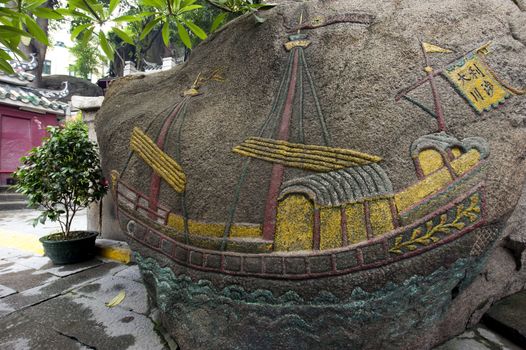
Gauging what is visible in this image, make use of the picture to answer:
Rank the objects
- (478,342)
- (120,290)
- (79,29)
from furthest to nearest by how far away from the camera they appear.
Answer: (120,290)
(478,342)
(79,29)

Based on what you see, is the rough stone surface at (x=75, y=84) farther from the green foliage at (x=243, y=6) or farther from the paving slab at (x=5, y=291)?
the green foliage at (x=243, y=6)

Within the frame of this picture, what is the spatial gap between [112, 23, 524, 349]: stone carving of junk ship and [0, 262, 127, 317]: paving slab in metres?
1.51

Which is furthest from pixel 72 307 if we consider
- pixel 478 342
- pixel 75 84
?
pixel 75 84

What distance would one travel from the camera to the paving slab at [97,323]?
1.88 metres

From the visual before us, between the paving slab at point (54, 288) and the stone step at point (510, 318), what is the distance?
10.5 ft

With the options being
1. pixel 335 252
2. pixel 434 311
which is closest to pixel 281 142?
pixel 335 252

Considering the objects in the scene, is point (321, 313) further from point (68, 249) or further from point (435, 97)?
point (68, 249)

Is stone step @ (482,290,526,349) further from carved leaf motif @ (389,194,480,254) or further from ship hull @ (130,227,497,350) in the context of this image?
carved leaf motif @ (389,194,480,254)

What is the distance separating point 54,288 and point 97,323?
2.95 ft

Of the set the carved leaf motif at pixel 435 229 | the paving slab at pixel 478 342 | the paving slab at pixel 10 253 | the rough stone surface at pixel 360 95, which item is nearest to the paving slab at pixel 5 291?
the paving slab at pixel 10 253

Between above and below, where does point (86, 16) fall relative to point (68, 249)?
above

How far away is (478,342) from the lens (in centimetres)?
178

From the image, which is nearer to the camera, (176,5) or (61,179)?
(176,5)

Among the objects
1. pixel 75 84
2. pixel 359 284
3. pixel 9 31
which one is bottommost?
pixel 359 284
